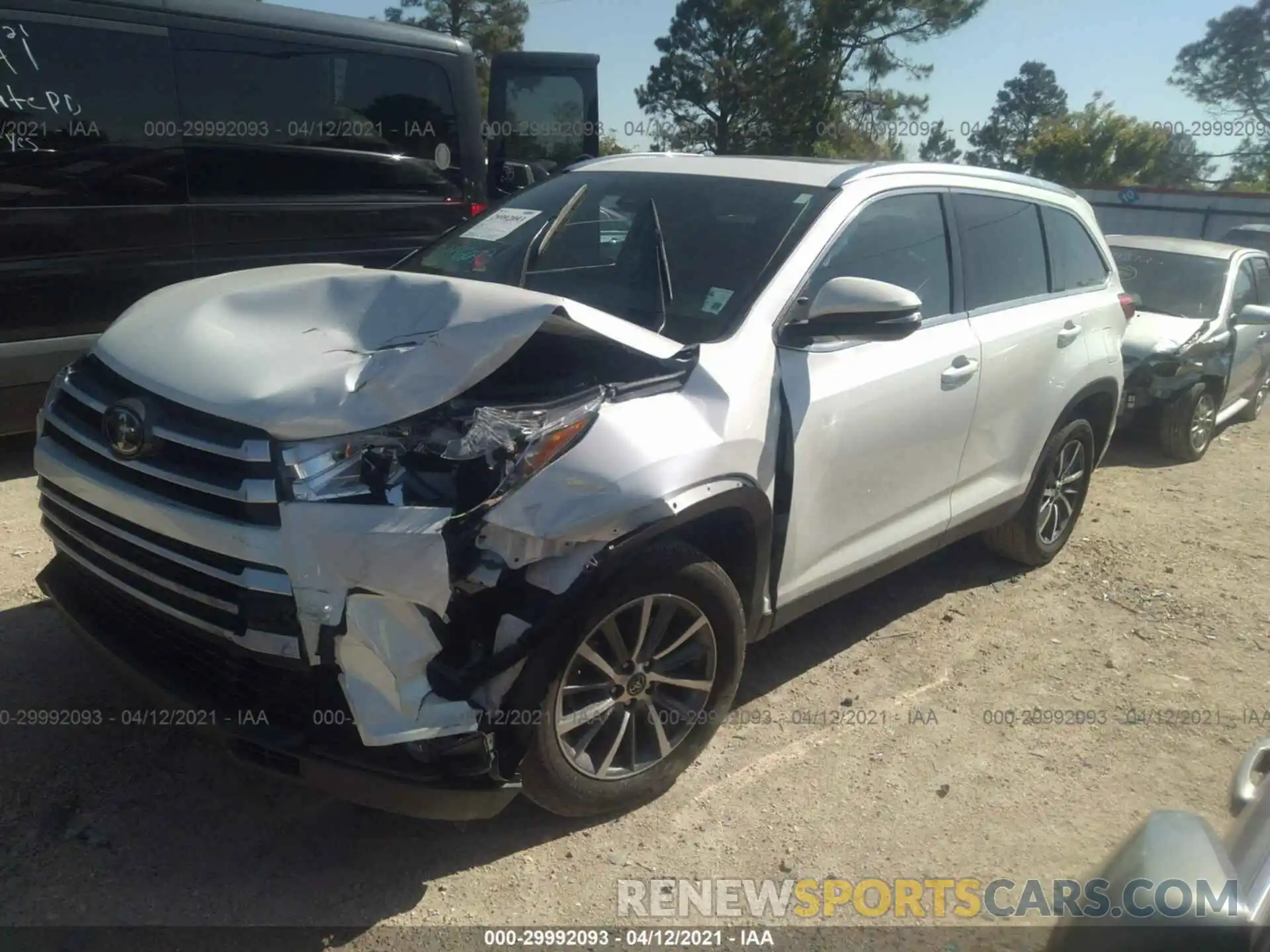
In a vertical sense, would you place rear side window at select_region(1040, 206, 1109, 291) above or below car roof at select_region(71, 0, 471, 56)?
below

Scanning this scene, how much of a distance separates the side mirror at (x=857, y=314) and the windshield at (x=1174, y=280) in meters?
6.06

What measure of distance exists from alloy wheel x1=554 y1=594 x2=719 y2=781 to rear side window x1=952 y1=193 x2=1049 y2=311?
1.99 meters

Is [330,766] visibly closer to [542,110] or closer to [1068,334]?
[1068,334]

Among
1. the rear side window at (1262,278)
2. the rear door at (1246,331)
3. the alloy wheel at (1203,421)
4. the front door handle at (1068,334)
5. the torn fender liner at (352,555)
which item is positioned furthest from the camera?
the rear side window at (1262,278)

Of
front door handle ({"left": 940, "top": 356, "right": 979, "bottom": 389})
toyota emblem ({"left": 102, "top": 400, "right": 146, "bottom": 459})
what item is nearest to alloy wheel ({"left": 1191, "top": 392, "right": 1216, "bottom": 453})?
front door handle ({"left": 940, "top": 356, "right": 979, "bottom": 389})

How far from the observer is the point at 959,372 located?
12.6 feet

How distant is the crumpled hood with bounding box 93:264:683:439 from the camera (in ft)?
8.00

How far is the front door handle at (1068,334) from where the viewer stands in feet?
14.9

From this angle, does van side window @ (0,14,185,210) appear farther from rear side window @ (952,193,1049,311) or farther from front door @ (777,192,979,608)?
rear side window @ (952,193,1049,311)

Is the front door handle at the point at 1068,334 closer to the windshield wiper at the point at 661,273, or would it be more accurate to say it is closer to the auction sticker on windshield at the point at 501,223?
the windshield wiper at the point at 661,273

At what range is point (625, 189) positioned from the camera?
12.7 feet

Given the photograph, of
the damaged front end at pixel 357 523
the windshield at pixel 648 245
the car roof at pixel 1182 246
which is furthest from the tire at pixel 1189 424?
the damaged front end at pixel 357 523

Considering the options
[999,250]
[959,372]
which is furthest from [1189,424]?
[959,372]

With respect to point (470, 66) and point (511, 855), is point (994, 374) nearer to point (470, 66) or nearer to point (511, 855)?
point (511, 855)
